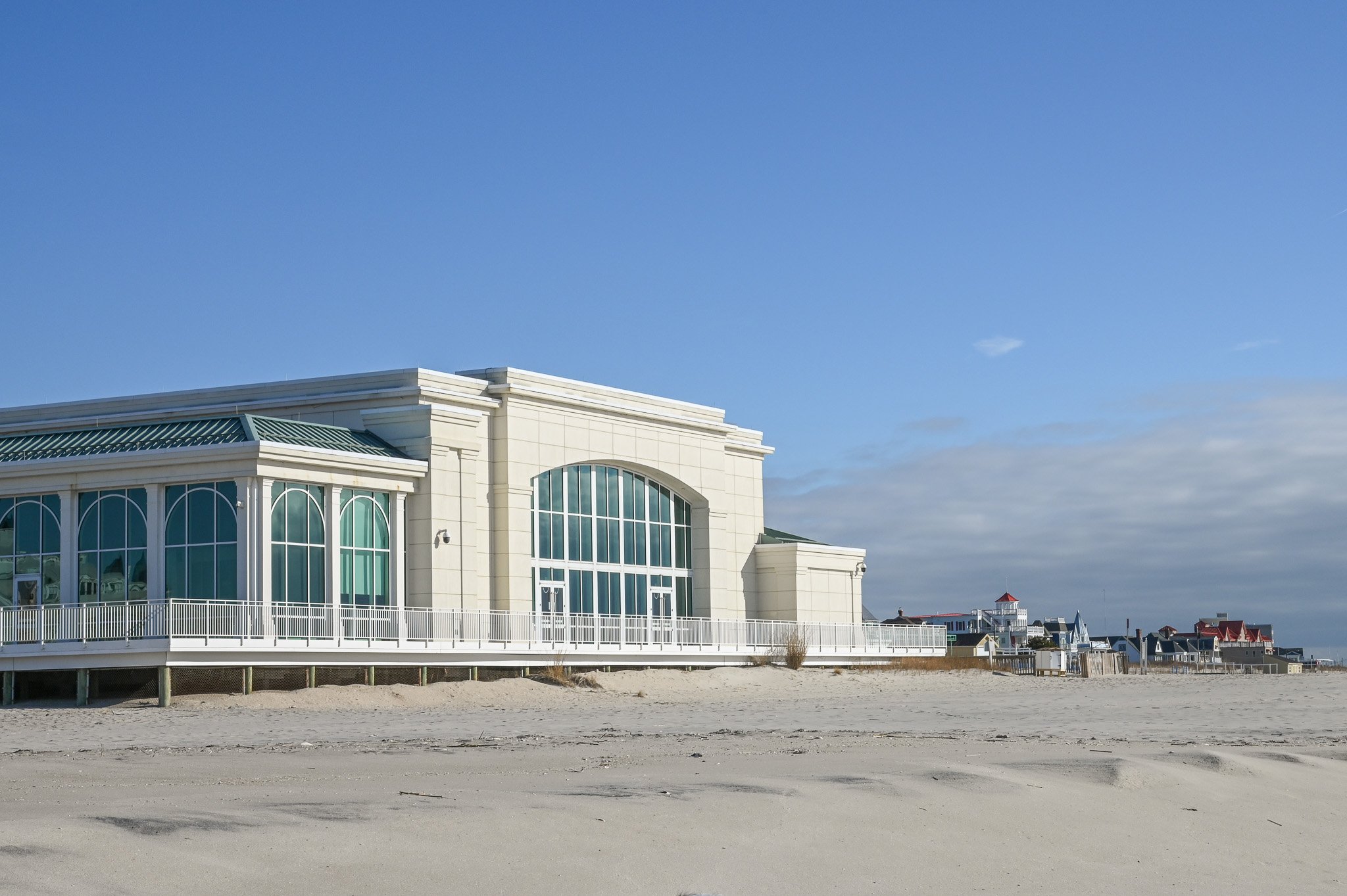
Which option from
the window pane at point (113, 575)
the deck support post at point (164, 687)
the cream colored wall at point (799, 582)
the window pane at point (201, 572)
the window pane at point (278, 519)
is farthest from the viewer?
the cream colored wall at point (799, 582)

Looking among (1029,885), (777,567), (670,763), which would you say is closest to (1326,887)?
(1029,885)

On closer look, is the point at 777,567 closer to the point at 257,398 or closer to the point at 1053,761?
the point at 257,398

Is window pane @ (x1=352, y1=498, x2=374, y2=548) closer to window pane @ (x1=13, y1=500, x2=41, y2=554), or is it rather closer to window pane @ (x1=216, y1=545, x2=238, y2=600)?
window pane @ (x1=216, y1=545, x2=238, y2=600)

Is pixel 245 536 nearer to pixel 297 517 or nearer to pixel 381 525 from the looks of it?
pixel 297 517

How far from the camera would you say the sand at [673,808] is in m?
9.00

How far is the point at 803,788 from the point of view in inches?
490

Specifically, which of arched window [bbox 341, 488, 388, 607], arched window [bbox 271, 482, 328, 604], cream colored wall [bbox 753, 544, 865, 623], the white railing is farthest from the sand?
cream colored wall [bbox 753, 544, 865, 623]

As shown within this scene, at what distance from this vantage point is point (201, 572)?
33031mm

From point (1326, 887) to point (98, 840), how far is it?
8.28 m

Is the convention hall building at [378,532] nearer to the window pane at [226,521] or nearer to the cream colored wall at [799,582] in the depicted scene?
the window pane at [226,521]

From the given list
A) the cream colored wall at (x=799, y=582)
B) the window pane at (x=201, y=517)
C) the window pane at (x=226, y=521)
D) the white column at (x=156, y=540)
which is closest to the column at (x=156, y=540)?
the white column at (x=156, y=540)

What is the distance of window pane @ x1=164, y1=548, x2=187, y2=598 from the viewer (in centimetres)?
3316

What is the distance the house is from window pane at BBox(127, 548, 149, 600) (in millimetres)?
30610

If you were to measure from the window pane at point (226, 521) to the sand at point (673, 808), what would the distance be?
989cm
